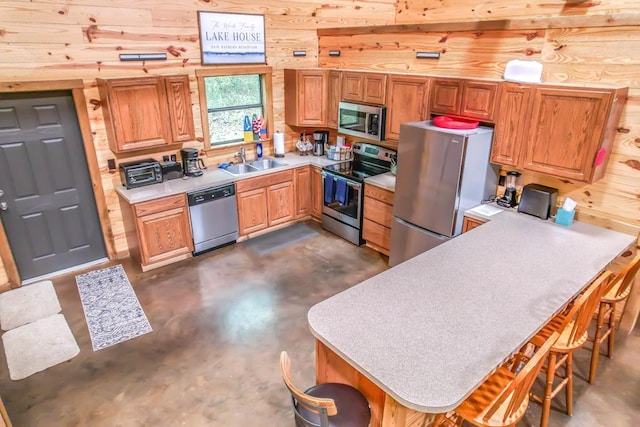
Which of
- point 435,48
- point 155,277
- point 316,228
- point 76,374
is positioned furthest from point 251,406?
point 435,48

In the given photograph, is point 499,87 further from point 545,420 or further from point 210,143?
point 210,143

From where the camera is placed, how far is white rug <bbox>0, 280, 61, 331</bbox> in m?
3.91

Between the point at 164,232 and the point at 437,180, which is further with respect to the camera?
the point at 164,232

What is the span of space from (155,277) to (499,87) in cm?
400

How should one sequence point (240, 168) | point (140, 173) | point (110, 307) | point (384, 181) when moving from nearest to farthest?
1. point (110, 307)
2. point (140, 173)
3. point (384, 181)
4. point (240, 168)

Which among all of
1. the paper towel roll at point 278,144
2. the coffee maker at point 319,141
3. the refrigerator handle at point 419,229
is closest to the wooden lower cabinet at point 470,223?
the refrigerator handle at point 419,229

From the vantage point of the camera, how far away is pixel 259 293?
430 centimetres

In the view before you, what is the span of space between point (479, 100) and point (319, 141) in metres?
2.62

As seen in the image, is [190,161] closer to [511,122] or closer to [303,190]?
[303,190]

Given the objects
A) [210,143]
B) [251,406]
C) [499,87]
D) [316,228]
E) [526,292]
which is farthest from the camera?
[316,228]

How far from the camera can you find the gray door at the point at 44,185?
4.06 metres

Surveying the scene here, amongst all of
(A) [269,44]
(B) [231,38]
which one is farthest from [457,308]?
(A) [269,44]

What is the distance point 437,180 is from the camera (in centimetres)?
394

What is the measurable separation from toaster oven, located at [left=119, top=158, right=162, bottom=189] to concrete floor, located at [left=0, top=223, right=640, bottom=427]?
1005mm
